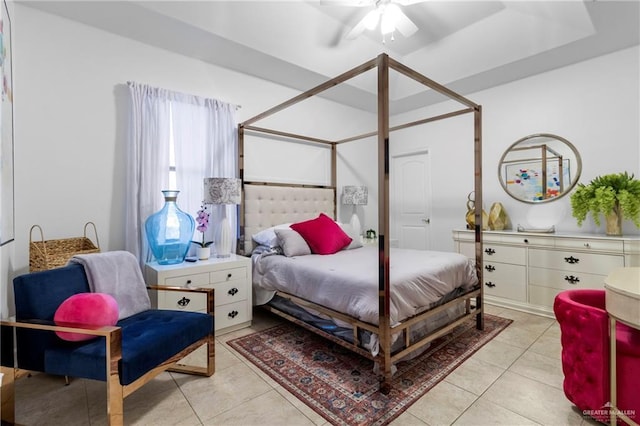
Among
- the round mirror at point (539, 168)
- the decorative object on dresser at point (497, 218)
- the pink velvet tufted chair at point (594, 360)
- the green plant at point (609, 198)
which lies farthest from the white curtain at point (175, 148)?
the green plant at point (609, 198)

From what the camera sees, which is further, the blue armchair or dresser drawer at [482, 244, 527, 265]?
dresser drawer at [482, 244, 527, 265]

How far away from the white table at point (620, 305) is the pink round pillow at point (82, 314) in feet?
8.31

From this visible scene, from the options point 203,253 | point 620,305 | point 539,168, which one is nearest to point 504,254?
point 539,168

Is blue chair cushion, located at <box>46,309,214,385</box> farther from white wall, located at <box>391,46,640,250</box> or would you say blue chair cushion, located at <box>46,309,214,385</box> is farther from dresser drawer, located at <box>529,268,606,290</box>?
white wall, located at <box>391,46,640,250</box>

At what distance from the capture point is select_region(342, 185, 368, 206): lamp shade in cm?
451

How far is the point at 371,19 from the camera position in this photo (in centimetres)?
273

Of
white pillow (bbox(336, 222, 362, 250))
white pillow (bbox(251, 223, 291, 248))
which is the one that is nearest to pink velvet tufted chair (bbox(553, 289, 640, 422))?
white pillow (bbox(336, 222, 362, 250))

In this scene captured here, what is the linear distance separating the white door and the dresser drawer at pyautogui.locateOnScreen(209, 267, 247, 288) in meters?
2.80

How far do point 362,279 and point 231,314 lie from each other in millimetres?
1449

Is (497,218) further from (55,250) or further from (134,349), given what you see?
(55,250)

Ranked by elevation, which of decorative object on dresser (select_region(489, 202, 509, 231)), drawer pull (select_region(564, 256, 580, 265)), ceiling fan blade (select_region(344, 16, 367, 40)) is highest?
ceiling fan blade (select_region(344, 16, 367, 40))

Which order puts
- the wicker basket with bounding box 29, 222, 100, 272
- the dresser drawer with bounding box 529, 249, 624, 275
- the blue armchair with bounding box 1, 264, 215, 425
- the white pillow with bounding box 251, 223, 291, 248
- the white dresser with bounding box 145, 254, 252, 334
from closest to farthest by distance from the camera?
the blue armchair with bounding box 1, 264, 215, 425, the wicker basket with bounding box 29, 222, 100, 272, the white dresser with bounding box 145, 254, 252, 334, the dresser drawer with bounding box 529, 249, 624, 275, the white pillow with bounding box 251, 223, 291, 248

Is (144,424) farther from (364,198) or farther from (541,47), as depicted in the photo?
(541,47)

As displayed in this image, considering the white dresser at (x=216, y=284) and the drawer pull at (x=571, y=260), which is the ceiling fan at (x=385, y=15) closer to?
the white dresser at (x=216, y=284)
